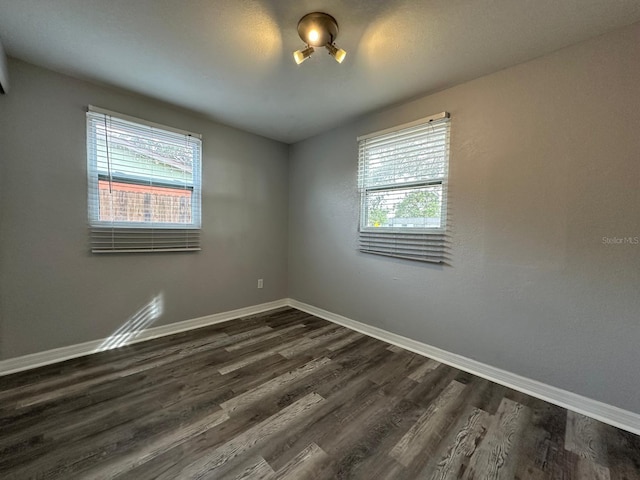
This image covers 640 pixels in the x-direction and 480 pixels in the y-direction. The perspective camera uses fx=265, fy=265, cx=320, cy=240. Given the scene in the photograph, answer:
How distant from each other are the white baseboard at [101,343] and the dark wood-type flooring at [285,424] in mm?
109

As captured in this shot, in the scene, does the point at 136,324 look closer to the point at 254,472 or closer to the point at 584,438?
the point at 254,472

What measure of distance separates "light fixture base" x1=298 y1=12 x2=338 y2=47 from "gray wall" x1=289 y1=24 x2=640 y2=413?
4.11 ft

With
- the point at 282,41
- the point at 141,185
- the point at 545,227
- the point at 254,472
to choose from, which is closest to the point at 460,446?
the point at 254,472

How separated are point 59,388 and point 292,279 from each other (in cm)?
260

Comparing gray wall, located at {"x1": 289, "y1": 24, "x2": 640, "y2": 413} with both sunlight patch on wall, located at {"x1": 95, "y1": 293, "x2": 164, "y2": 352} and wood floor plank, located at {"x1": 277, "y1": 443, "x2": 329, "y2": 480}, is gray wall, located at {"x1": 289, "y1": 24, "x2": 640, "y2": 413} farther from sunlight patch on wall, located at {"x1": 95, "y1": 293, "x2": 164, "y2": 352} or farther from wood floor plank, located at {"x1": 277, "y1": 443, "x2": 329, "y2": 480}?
sunlight patch on wall, located at {"x1": 95, "y1": 293, "x2": 164, "y2": 352}

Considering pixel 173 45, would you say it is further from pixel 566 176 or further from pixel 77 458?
pixel 566 176

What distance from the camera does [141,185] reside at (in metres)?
2.65

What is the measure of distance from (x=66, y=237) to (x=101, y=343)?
1022mm

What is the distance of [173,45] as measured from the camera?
6.07 ft

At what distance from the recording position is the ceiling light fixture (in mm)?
1581

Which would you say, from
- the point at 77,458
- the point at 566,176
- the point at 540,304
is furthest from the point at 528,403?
the point at 77,458

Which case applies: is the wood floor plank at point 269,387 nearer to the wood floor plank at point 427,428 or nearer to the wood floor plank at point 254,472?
the wood floor plank at point 254,472

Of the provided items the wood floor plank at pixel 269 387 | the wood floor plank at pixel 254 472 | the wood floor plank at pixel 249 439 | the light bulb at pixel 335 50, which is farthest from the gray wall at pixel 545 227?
the wood floor plank at pixel 254 472

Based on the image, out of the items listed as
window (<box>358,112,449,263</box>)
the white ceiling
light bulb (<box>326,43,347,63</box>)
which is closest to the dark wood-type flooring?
window (<box>358,112,449,263</box>)
